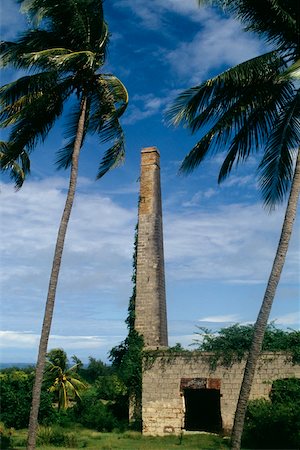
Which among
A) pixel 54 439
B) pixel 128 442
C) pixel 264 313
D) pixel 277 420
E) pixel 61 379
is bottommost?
pixel 128 442

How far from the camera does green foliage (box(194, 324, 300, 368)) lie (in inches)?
709

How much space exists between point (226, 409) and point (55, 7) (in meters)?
15.0

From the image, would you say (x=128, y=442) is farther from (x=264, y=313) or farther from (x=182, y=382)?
(x=264, y=313)

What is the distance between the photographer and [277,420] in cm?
1523

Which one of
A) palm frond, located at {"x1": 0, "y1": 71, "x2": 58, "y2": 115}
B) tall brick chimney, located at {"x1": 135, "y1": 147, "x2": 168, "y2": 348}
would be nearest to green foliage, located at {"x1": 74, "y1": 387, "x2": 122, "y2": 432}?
tall brick chimney, located at {"x1": 135, "y1": 147, "x2": 168, "y2": 348}

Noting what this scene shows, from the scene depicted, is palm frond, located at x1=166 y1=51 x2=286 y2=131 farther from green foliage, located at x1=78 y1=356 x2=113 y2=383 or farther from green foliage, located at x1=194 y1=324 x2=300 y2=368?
green foliage, located at x1=78 y1=356 x2=113 y2=383

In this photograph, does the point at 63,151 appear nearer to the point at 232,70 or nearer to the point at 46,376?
the point at 232,70

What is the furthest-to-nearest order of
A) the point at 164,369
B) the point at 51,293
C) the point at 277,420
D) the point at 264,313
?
the point at 164,369
the point at 277,420
the point at 51,293
the point at 264,313

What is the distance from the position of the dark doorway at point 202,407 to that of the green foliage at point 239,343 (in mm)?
4266

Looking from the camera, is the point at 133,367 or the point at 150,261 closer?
the point at 133,367

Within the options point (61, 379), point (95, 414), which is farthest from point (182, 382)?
point (61, 379)

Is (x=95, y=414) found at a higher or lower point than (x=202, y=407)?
lower

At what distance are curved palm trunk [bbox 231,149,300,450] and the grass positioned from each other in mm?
7093

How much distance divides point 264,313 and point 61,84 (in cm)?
830
